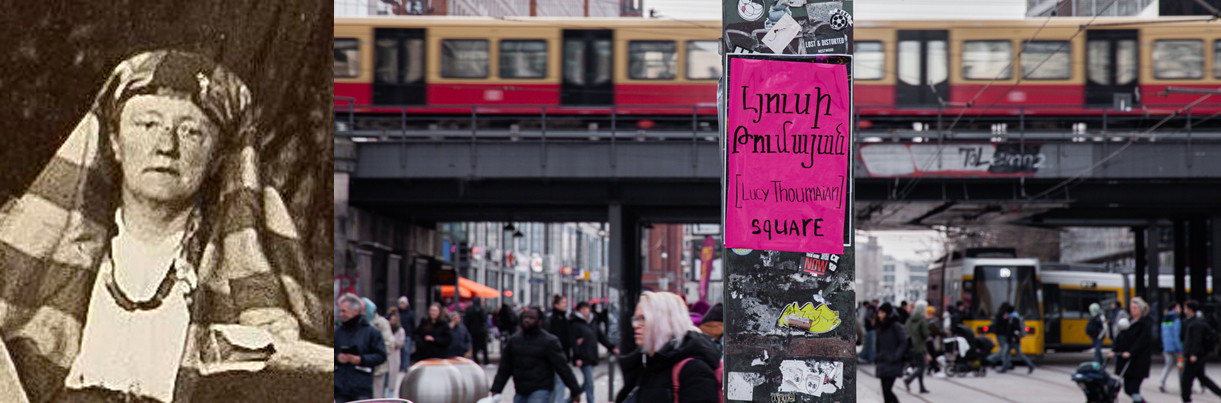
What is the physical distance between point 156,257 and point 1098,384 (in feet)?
51.8

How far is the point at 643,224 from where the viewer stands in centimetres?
4556

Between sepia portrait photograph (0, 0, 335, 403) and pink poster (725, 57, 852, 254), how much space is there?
7.10 ft

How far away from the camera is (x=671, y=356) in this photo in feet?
19.1

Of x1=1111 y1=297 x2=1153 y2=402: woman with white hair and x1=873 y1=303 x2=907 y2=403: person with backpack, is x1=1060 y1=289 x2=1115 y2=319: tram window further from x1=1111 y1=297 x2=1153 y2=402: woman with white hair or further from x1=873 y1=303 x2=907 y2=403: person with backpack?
x1=873 y1=303 x2=907 y2=403: person with backpack

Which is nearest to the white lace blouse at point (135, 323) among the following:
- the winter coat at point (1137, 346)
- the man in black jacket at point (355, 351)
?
the man in black jacket at point (355, 351)

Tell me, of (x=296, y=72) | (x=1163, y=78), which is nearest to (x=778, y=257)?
(x=296, y=72)

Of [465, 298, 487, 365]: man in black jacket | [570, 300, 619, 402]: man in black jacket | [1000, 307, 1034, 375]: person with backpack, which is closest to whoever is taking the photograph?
[570, 300, 619, 402]: man in black jacket

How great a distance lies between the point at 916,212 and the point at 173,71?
3658cm

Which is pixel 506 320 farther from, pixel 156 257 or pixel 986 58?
pixel 156 257

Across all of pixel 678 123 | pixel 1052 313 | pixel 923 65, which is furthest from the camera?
pixel 1052 313

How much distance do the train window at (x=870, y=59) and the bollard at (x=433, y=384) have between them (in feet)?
70.6

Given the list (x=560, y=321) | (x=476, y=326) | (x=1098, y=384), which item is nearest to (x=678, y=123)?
(x=476, y=326)

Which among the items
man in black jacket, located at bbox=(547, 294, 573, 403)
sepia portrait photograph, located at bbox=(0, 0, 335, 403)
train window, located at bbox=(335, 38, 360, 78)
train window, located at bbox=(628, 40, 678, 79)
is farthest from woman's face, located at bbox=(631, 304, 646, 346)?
train window, located at bbox=(335, 38, 360, 78)

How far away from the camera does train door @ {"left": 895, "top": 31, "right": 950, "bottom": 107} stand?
3142 centimetres
